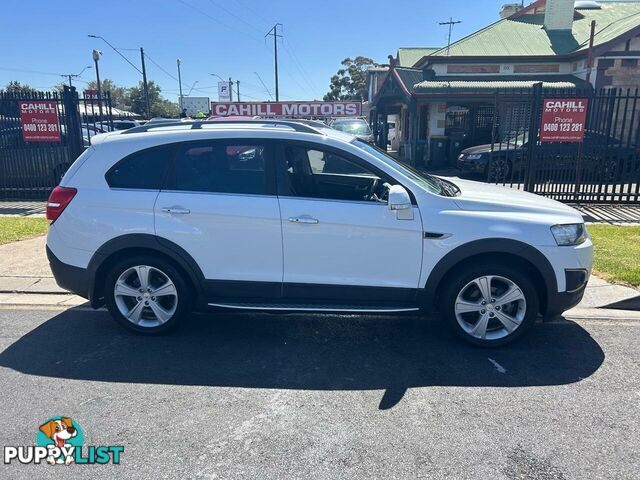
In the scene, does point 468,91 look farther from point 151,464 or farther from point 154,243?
A: point 151,464

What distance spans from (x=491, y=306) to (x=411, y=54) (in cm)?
2397

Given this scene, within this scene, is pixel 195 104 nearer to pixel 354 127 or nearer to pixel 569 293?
pixel 354 127

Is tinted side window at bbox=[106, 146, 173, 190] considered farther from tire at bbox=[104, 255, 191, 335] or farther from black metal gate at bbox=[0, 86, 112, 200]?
black metal gate at bbox=[0, 86, 112, 200]

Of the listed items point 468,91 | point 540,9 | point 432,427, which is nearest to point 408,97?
point 468,91

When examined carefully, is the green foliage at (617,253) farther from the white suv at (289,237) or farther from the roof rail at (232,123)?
the roof rail at (232,123)

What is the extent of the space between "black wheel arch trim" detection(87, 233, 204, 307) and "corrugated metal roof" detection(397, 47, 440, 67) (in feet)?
73.8

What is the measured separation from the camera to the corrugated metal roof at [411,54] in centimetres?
2443

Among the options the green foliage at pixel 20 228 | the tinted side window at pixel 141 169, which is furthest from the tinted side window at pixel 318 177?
the green foliage at pixel 20 228

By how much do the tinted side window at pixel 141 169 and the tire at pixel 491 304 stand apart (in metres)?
2.60

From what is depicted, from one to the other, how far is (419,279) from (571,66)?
64.7ft

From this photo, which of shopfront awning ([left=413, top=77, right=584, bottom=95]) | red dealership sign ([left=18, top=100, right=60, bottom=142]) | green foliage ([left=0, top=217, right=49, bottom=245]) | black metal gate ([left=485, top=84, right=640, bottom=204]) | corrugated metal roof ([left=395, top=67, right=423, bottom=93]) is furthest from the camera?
corrugated metal roof ([left=395, top=67, right=423, bottom=93])

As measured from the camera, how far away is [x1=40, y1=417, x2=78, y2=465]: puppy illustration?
291cm

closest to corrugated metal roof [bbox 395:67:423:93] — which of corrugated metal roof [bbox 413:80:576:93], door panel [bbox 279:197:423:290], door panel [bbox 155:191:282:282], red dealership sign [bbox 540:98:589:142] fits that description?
corrugated metal roof [bbox 413:80:576:93]

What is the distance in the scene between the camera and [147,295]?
4191 mm
